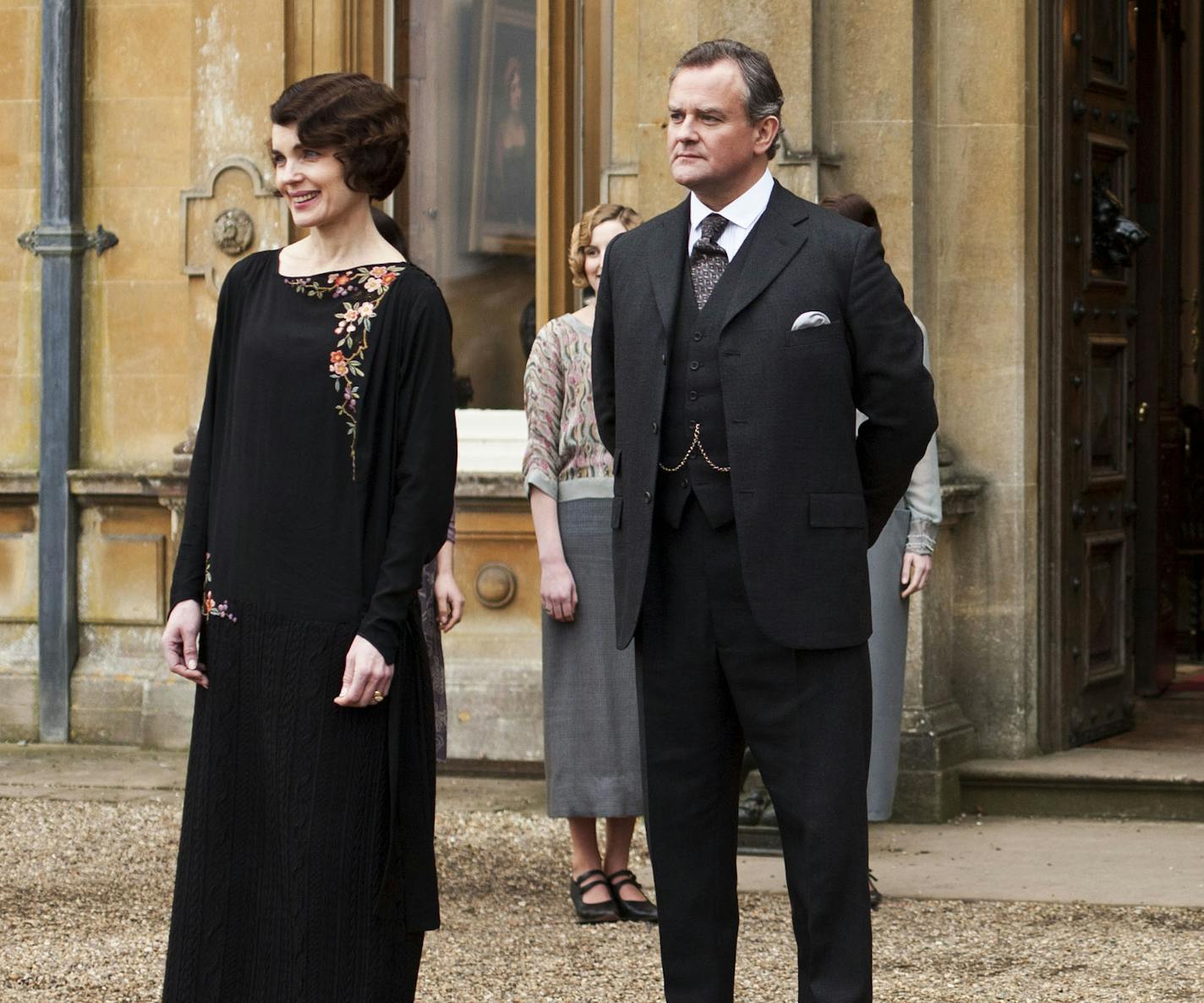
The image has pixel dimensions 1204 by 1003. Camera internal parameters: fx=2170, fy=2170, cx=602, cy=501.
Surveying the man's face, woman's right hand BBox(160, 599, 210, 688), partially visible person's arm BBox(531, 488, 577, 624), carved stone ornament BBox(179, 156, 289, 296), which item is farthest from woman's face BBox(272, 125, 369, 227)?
carved stone ornament BBox(179, 156, 289, 296)

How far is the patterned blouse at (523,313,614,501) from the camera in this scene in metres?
5.62

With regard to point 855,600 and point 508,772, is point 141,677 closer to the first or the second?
point 508,772

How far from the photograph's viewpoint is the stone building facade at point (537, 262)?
282 inches

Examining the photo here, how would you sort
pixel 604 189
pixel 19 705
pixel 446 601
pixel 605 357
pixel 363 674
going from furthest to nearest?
pixel 19 705, pixel 604 189, pixel 446 601, pixel 605 357, pixel 363 674

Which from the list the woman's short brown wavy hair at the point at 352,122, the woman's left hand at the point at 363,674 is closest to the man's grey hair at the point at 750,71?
the woman's short brown wavy hair at the point at 352,122

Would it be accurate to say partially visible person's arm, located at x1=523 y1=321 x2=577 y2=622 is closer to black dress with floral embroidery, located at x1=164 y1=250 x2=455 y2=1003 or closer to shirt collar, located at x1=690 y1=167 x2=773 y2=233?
shirt collar, located at x1=690 y1=167 x2=773 y2=233

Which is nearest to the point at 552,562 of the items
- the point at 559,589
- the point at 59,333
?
the point at 559,589

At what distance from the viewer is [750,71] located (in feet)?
12.0

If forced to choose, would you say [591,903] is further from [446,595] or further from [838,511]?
[838,511]

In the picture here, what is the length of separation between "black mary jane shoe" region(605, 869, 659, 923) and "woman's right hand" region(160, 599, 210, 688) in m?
2.29

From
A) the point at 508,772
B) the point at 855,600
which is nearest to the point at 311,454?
the point at 855,600

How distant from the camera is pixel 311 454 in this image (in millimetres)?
3537

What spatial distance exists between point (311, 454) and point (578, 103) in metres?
4.90

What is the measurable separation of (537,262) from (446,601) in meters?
3.53
